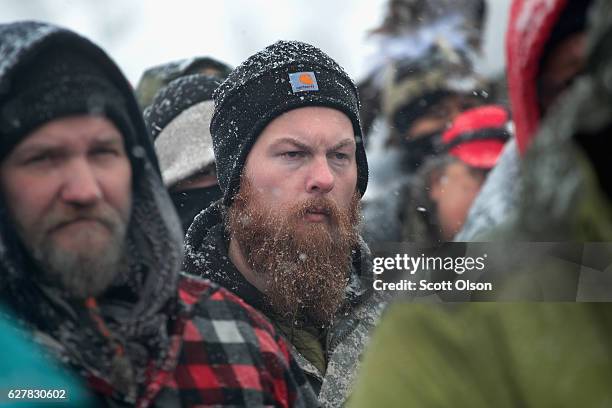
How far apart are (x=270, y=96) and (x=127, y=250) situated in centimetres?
54

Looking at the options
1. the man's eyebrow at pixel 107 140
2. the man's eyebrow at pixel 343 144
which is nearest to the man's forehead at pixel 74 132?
the man's eyebrow at pixel 107 140

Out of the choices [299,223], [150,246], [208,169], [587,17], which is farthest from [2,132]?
[587,17]

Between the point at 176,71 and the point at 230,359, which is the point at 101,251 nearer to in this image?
the point at 230,359

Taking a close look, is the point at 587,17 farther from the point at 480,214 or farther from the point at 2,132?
the point at 2,132

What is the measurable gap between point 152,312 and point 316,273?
47cm

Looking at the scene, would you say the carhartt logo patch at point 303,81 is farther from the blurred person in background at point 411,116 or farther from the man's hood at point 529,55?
the man's hood at point 529,55

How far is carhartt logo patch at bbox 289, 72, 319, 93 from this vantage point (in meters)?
2.19

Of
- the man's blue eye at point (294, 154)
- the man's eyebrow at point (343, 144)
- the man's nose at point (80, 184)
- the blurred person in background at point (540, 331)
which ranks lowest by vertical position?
the blurred person in background at point (540, 331)

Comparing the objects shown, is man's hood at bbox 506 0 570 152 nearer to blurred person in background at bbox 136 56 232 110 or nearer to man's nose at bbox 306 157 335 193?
man's nose at bbox 306 157 335 193

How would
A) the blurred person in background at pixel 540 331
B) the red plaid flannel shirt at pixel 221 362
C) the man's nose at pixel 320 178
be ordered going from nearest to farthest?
the blurred person in background at pixel 540 331, the red plaid flannel shirt at pixel 221 362, the man's nose at pixel 320 178

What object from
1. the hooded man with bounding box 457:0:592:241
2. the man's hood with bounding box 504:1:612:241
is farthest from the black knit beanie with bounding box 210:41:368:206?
the man's hood with bounding box 504:1:612:241

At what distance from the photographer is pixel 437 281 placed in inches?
84.4

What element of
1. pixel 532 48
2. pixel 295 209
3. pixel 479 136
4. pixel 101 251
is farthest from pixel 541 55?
pixel 101 251

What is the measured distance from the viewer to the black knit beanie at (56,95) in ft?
6.14
